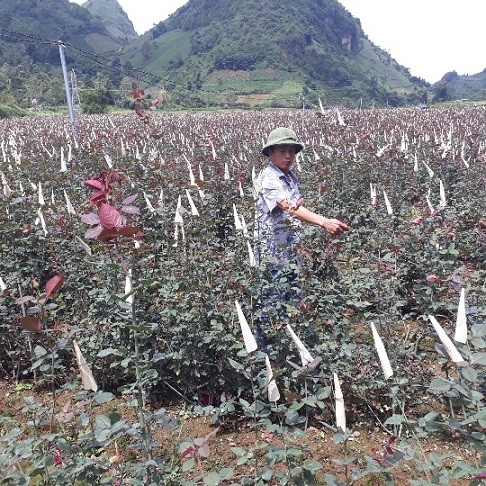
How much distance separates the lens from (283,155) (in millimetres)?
3098

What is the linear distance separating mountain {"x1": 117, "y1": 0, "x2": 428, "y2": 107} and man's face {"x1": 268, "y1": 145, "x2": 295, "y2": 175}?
6423 centimetres

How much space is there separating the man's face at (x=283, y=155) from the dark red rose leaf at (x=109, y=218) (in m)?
1.74

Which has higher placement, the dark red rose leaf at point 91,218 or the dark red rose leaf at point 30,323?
the dark red rose leaf at point 91,218

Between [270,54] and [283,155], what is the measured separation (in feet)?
360

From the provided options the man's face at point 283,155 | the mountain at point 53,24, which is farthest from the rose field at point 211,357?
the mountain at point 53,24

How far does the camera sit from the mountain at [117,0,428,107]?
86.5 metres

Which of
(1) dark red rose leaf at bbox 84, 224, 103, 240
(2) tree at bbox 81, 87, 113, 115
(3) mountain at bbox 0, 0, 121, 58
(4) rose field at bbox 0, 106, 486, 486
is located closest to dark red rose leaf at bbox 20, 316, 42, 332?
(4) rose field at bbox 0, 106, 486, 486

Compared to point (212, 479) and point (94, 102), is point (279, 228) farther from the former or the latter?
point (94, 102)

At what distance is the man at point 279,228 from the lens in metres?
2.73

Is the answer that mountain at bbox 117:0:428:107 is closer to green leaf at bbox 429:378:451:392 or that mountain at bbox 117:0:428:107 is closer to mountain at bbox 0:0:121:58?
mountain at bbox 0:0:121:58

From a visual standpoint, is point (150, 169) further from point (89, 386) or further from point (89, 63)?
point (89, 63)

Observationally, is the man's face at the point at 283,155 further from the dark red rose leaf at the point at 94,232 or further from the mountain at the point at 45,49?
the mountain at the point at 45,49

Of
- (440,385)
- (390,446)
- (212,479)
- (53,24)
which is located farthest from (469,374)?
(53,24)

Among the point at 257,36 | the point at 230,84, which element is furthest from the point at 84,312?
the point at 257,36
